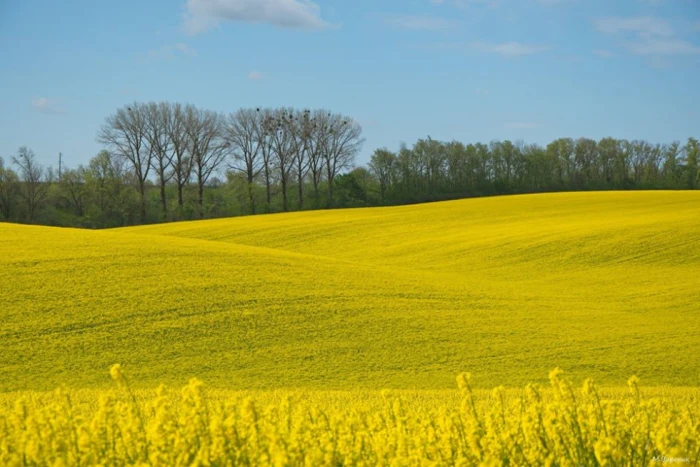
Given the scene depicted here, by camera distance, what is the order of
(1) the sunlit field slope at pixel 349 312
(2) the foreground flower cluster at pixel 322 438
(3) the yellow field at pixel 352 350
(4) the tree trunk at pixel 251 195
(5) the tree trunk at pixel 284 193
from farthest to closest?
(4) the tree trunk at pixel 251 195 < (5) the tree trunk at pixel 284 193 < (1) the sunlit field slope at pixel 349 312 < (3) the yellow field at pixel 352 350 < (2) the foreground flower cluster at pixel 322 438

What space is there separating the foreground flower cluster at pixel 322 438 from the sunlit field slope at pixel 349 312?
6.96m

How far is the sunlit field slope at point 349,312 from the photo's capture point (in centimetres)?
1331

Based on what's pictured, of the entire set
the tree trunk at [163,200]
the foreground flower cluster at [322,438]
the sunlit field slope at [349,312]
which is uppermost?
the tree trunk at [163,200]

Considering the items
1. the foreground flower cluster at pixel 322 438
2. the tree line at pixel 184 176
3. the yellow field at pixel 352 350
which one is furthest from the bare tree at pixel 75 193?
the foreground flower cluster at pixel 322 438

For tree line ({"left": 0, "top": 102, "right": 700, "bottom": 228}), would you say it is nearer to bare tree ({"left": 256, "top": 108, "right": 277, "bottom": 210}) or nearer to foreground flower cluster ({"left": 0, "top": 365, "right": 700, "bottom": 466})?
bare tree ({"left": 256, "top": 108, "right": 277, "bottom": 210})

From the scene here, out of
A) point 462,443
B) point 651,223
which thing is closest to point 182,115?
point 651,223

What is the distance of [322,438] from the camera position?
4688mm

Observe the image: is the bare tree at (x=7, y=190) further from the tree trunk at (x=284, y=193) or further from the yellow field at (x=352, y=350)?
the yellow field at (x=352, y=350)

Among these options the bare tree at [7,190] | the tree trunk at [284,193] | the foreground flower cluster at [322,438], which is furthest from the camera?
the tree trunk at [284,193]

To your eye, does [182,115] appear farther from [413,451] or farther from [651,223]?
[413,451]

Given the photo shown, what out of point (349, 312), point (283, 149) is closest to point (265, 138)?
point (283, 149)

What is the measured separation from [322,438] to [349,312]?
12.2m

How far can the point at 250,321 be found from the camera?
15.8 metres

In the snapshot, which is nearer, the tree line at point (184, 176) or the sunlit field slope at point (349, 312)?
the sunlit field slope at point (349, 312)
